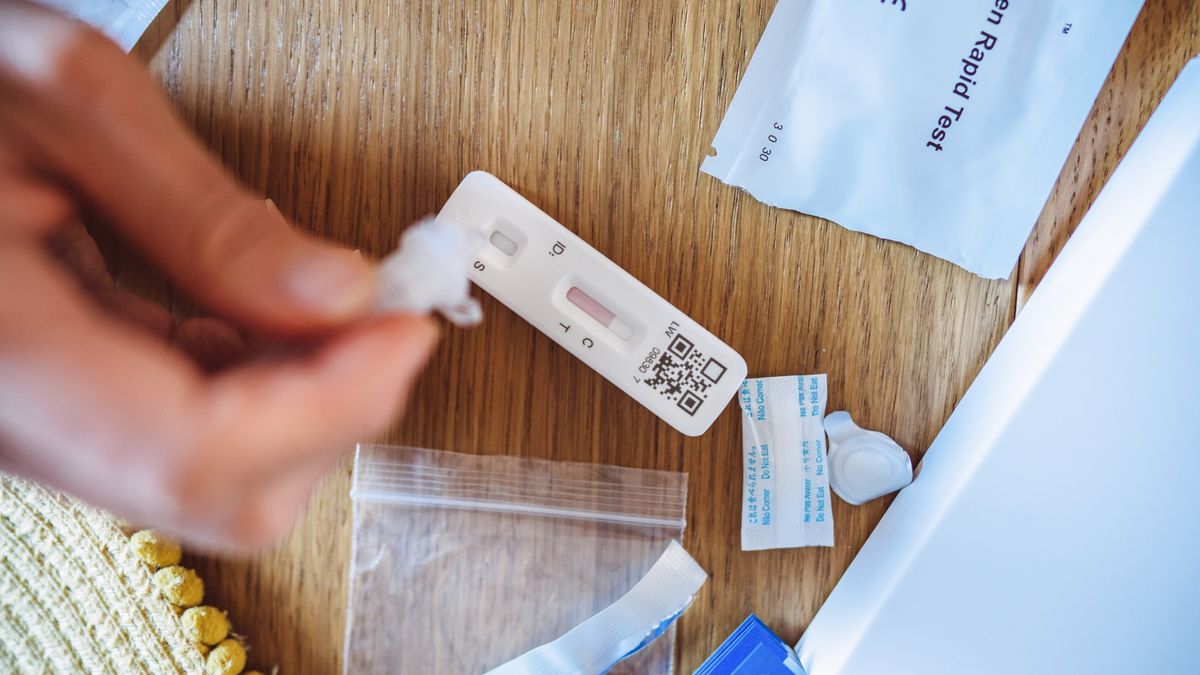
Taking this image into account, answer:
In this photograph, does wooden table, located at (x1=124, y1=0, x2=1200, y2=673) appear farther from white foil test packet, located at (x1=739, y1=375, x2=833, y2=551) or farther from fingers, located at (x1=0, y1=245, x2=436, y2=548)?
fingers, located at (x1=0, y1=245, x2=436, y2=548)

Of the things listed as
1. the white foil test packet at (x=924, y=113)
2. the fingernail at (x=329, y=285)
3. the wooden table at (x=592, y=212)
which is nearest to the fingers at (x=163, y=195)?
the fingernail at (x=329, y=285)

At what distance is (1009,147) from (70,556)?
61 centimetres

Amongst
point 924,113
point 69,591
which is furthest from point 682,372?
point 69,591

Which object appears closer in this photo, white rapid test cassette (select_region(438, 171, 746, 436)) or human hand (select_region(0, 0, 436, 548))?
human hand (select_region(0, 0, 436, 548))

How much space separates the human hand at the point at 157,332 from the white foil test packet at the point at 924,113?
0.28 meters

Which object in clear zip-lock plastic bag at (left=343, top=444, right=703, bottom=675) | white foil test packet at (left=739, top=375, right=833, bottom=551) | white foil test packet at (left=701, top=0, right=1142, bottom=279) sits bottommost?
clear zip-lock plastic bag at (left=343, top=444, right=703, bottom=675)

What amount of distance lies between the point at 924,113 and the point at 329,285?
0.37 meters

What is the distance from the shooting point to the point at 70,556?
455 mm

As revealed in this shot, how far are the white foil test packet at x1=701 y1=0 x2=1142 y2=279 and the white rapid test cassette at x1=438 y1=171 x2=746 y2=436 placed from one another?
0.10 metres

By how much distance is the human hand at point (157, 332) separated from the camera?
24 cm

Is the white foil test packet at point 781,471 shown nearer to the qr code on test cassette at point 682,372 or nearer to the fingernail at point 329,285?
the qr code on test cassette at point 682,372

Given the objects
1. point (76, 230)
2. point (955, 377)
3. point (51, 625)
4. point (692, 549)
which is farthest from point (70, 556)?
point (955, 377)

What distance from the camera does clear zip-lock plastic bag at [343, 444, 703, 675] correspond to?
48 centimetres

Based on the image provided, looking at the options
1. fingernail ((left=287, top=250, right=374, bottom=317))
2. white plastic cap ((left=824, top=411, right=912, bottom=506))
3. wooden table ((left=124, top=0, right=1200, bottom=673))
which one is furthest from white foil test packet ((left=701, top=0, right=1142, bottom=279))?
fingernail ((left=287, top=250, right=374, bottom=317))
